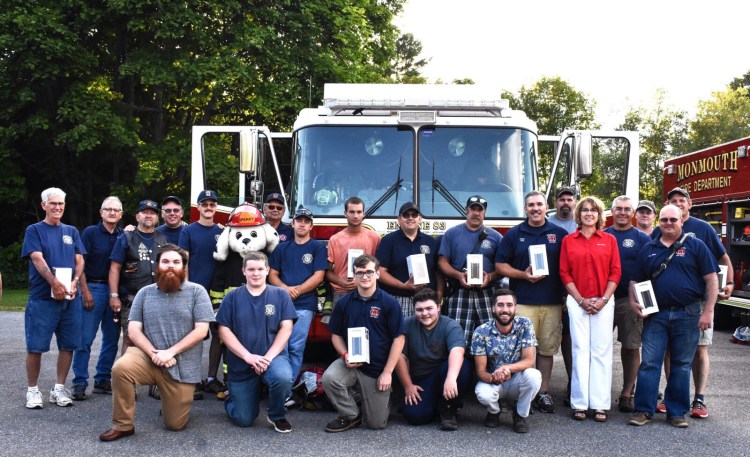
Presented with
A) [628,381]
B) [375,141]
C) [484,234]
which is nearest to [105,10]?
[375,141]

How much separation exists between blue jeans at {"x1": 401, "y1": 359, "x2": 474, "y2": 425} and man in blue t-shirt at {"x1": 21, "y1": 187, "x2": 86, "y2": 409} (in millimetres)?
3062

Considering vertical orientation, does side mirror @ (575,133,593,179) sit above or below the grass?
above

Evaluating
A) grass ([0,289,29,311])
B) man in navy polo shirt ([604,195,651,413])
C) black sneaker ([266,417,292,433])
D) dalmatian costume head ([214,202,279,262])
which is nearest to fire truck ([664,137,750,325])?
man in navy polo shirt ([604,195,651,413])

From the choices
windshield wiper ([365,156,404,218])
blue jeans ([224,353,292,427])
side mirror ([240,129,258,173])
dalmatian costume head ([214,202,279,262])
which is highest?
side mirror ([240,129,258,173])

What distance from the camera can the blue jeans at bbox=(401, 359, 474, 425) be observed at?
6.30 metres

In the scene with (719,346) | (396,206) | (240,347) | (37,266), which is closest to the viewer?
(240,347)

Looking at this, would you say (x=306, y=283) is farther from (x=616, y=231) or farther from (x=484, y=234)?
(x=616, y=231)

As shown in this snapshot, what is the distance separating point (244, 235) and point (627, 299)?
355 cm

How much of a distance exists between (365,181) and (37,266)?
10.4 ft

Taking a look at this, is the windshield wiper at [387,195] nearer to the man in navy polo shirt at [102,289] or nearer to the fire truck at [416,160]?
the fire truck at [416,160]

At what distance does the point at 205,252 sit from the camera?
7371mm

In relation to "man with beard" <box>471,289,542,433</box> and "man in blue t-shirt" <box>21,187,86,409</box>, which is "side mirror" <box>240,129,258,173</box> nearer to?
"man in blue t-shirt" <box>21,187,86,409</box>

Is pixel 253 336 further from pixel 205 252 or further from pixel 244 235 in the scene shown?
pixel 205 252

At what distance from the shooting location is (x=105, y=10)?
766 inches
